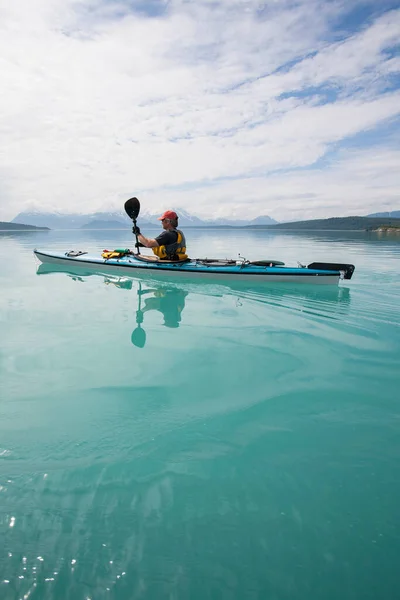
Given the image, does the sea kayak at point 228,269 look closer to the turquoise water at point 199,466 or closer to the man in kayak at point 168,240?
the man in kayak at point 168,240

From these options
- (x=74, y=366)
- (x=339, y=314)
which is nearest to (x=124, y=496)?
(x=74, y=366)

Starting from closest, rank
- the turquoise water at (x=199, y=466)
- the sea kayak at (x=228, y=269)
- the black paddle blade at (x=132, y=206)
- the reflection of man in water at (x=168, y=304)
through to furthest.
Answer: the turquoise water at (x=199, y=466)
the reflection of man in water at (x=168, y=304)
the sea kayak at (x=228, y=269)
the black paddle blade at (x=132, y=206)

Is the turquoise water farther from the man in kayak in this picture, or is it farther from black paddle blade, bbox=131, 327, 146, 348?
the man in kayak

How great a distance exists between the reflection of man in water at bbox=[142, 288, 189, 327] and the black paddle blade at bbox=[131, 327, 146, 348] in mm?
866

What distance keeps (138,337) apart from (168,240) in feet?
22.0

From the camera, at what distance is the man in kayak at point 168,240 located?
500 inches

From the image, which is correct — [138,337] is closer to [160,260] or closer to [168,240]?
[168,240]

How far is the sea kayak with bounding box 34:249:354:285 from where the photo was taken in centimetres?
1307

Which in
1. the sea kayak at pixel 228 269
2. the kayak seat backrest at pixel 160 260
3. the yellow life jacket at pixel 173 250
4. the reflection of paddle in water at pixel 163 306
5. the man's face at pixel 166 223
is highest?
the man's face at pixel 166 223

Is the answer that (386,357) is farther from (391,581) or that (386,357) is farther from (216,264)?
(216,264)

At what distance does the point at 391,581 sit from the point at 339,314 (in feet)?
25.0

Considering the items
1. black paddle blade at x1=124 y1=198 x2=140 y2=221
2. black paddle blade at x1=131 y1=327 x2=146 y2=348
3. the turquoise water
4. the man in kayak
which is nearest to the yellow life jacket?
the man in kayak

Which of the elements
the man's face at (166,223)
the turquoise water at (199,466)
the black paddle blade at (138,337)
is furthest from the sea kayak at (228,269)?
the black paddle blade at (138,337)

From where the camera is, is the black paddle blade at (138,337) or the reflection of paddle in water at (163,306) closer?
the black paddle blade at (138,337)
